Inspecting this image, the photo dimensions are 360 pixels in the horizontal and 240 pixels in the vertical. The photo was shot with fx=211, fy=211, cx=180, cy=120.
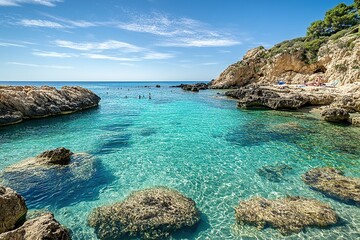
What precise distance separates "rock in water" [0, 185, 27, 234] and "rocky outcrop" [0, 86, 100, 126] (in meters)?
19.9

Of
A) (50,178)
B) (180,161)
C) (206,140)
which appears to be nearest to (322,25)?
(206,140)

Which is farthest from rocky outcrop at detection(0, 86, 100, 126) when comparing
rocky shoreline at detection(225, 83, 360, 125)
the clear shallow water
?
rocky shoreline at detection(225, 83, 360, 125)

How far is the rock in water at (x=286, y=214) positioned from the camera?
7016mm

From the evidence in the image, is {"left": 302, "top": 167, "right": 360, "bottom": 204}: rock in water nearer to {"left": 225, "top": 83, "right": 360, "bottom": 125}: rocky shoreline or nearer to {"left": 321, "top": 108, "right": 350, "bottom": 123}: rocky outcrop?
{"left": 321, "top": 108, "right": 350, "bottom": 123}: rocky outcrop

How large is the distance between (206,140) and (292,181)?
751 centimetres

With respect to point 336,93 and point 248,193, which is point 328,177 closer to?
point 248,193

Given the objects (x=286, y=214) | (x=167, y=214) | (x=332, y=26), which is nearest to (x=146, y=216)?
(x=167, y=214)

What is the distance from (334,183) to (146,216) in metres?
8.40

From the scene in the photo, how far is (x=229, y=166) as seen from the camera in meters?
11.9

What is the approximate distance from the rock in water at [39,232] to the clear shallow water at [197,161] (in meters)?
1.88

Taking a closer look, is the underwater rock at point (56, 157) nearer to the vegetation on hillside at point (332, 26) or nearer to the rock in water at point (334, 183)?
the rock in water at point (334, 183)

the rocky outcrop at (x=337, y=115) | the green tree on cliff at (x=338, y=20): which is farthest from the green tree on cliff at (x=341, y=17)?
the rocky outcrop at (x=337, y=115)

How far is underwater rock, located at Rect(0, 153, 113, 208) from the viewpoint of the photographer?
8784mm

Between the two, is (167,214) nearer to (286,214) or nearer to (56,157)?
(286,214)
